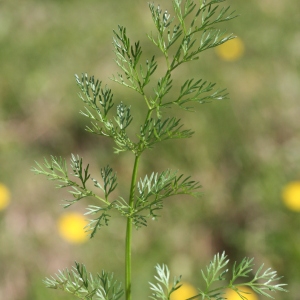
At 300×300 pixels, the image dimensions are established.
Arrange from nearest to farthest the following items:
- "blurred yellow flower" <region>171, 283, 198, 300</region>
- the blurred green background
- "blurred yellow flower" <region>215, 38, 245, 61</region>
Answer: "blurred yellow flower" <region>171, 283, 198, 300</region> → the blurred green background → "blurred yellow flower" <region>215, 38, 245, 61</region>

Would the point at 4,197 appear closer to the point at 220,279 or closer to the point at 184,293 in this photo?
the point at 184,293

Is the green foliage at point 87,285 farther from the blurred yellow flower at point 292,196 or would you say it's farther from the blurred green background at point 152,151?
the blurred yellow flower at point 292,196

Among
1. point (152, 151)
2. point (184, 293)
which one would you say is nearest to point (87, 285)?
point (184, 293)

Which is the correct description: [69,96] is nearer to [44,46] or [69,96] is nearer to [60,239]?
[44,46]

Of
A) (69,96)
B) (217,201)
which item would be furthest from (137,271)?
(69,96)

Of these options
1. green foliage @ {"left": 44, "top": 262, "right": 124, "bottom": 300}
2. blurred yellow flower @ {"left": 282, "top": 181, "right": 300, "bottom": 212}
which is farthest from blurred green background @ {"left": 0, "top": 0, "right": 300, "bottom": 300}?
green foliage @ {"left": 44, "top": 262, "right": 124, "bottom": 300}

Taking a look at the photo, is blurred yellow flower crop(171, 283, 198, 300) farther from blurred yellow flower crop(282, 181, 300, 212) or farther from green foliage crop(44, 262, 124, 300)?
green foliage crop(44, 262, 124, 300)
